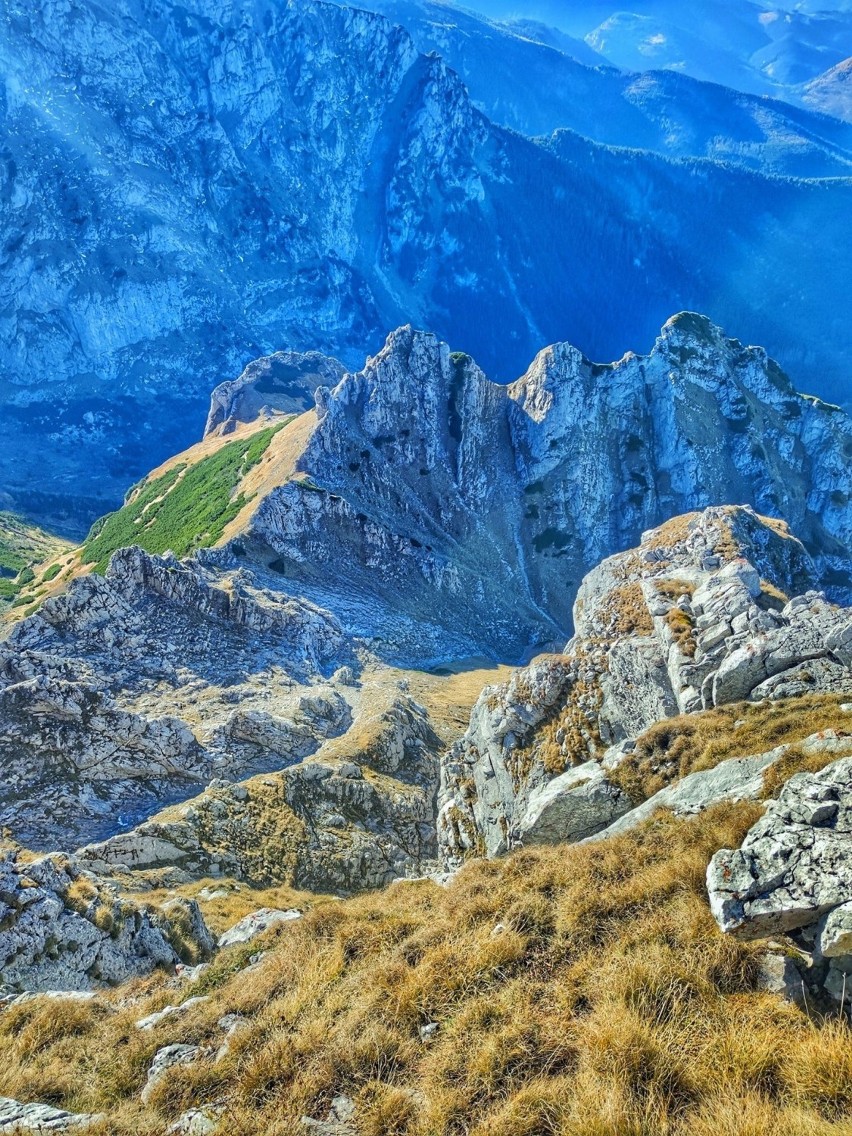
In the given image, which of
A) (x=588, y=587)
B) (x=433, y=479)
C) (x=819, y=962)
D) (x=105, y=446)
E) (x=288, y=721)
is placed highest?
(x=105, y=446)

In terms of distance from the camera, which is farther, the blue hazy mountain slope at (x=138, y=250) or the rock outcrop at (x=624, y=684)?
the blue hazy mountain slope at (x=138, y=250)

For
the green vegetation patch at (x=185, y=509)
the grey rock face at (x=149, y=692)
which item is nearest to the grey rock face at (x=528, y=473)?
the green vegetation patch at (x=185, y=509)

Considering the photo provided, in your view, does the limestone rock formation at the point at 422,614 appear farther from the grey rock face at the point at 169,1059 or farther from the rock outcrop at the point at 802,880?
the grey rock face at the point at 169,1059

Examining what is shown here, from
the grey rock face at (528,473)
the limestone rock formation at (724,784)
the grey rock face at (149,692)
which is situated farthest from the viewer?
the grey rock face at (528,473)

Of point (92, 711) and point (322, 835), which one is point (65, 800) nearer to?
point (92, 711)

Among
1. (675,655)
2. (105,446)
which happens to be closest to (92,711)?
(675,655)

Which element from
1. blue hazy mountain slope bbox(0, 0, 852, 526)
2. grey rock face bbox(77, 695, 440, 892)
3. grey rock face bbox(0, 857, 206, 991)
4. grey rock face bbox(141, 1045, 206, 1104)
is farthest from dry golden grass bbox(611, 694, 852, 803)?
blue hazy mountain slope bbox(0, 0, 852, 526)

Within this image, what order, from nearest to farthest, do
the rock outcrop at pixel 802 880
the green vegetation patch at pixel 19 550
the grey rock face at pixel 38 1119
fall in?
the rock outcrop at pixel 802 880 → the grey rock face at pixel 38 1119 → the green vegetation patch at pixel 19 550
